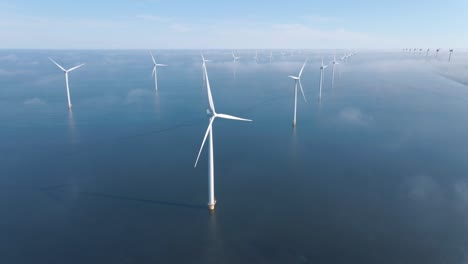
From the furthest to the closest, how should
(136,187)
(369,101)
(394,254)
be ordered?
(369,101) → (136,187) → (394,254)

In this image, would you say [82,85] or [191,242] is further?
[82,85]

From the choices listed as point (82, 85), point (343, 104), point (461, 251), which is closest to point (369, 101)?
point (343, 104)

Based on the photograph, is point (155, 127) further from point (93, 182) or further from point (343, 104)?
point (343, 104)

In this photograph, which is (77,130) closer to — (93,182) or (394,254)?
(93,182)

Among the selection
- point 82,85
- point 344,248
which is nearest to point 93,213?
point 344,248

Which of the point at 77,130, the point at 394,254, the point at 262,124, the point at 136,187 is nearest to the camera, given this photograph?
the point at 394,254

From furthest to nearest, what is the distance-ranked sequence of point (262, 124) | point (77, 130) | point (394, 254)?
point (262, 124)
point (77, 130)
point (394, 254)
